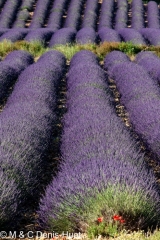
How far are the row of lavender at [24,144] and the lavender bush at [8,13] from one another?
715 inches

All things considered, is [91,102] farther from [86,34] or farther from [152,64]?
[86,34]

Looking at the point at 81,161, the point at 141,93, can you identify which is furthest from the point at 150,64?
the point at 81,161

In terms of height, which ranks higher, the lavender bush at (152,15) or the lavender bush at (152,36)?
the lavender bush at (152,36)

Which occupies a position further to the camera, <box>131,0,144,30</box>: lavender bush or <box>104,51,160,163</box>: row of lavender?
A: <box>131,0,144,30</box>: lavender bush

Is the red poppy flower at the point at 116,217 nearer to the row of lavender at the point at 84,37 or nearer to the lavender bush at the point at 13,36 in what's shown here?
the row of lavender at the point at 84,37

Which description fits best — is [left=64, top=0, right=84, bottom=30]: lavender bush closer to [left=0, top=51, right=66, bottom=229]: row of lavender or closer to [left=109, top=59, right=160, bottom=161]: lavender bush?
[left=109, top=59, right=160, bottom=161]: lavender bush

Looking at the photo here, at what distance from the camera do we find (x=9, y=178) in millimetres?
3801

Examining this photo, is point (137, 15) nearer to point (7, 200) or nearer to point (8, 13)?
point (8, 13)

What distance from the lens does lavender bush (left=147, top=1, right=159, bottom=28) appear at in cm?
2604

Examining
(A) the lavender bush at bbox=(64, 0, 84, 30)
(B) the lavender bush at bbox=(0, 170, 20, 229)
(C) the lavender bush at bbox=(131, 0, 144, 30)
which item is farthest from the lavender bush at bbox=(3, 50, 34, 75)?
(A) the lavender bush at bbox=(64, 0, 84, 30)

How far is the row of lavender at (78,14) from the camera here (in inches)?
1032

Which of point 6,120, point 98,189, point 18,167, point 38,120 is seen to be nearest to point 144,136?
point 38,120

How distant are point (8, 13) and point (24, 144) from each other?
24302 mm

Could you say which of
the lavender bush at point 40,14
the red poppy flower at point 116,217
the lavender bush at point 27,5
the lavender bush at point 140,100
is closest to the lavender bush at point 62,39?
the lavender bush at point 140,100
